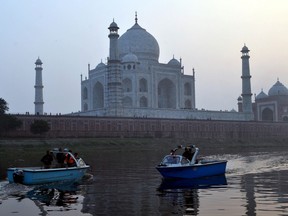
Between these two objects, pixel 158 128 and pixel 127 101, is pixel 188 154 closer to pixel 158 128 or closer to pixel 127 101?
pixel 158 128

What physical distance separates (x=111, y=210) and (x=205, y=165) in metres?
8.73

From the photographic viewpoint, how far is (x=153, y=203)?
41.8ft

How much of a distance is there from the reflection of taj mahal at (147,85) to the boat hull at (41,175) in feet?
166

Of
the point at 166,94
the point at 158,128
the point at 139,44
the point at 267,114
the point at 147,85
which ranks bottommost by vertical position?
the point at 158,128

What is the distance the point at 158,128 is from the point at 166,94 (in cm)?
1969

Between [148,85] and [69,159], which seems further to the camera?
[148,85]

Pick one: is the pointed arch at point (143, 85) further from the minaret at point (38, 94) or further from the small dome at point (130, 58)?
the minaret at point (38, 94)

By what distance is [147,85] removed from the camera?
77.4 m

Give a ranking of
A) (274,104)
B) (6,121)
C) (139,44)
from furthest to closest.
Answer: (274,104) < (139,44) < (6,121)

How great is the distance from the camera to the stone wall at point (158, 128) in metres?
56.5

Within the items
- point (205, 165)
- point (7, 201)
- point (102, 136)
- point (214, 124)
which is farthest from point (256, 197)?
point (214, 124)

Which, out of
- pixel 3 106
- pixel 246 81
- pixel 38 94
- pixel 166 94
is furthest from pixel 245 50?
pixel 3 106

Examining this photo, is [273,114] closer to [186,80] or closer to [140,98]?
[186,80]

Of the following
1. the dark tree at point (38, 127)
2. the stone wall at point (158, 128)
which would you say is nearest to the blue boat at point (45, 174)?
the dark tree at point (38, 127)
